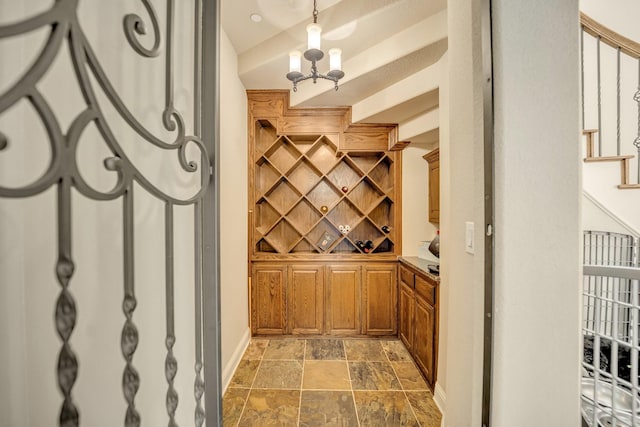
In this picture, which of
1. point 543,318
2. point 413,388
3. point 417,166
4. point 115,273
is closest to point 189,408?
point 115,273

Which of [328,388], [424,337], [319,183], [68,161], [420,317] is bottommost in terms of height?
[328,388]

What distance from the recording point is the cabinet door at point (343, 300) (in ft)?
10.2

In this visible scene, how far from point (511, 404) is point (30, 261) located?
1257 mm

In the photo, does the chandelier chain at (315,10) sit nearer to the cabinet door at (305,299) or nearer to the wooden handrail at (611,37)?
the wooden handrail at (611,37)

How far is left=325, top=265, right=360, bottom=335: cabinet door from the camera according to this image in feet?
10.2

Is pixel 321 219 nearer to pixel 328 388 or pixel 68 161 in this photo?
pixel 328 388

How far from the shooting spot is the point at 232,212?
2.52 m

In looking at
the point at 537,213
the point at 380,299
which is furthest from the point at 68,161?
the point at 380,299

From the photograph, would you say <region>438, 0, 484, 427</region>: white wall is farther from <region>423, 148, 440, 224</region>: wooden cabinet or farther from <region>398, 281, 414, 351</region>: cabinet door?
<region>423, 148, 440, 224</region>: wooden cabinet

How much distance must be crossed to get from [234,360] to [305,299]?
3.19 feet

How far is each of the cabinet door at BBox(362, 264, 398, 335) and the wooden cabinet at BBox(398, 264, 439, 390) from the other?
115 mm

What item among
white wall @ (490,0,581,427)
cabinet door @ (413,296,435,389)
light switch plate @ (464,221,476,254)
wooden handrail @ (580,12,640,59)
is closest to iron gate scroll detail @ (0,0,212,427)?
white wall @ (490,0,581,427)

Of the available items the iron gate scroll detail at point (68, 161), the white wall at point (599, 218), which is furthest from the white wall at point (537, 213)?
the white wall at point (599, 218)

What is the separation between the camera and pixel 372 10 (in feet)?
6.55
